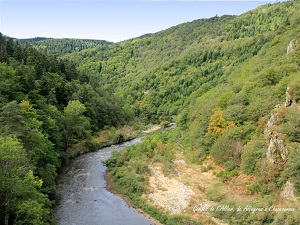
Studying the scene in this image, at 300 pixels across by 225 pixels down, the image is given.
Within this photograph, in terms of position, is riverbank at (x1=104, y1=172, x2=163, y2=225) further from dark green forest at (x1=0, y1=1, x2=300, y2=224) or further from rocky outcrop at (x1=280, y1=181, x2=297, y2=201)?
rocky outcrop at (x1=280, y1=181, x2=297, y2=201)

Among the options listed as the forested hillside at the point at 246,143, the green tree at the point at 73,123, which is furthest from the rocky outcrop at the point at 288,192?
the green tree at the point at 73,123

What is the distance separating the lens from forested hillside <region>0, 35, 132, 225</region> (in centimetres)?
2706

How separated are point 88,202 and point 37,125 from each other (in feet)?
43.1

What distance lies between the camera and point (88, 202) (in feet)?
138

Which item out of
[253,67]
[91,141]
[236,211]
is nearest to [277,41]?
[253,67]

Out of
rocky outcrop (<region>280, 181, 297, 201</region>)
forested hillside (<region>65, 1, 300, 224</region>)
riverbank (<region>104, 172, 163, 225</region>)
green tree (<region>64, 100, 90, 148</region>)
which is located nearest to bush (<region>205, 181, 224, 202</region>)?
forested hillside (<region>65, 1, 300, 224</region>)

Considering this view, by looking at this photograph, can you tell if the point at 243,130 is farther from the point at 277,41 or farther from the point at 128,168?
the point at 277,41

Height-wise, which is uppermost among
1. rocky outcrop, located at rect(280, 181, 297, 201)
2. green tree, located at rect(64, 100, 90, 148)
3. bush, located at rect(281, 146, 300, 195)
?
green tree, located at rect(64, 100, 90, 148)

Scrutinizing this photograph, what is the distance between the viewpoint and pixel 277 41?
A: 8462 cm

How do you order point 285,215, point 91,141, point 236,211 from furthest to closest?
1. point 91,141
2. point 236,211
3. point 285,215

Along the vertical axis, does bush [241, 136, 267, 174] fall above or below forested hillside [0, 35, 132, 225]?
below

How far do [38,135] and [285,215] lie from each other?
29930 mm

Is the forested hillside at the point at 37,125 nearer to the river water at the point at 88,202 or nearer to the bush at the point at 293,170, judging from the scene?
the river water at the point at 88,202

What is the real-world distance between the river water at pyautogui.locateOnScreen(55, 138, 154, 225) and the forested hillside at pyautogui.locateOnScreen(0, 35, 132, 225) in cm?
220
